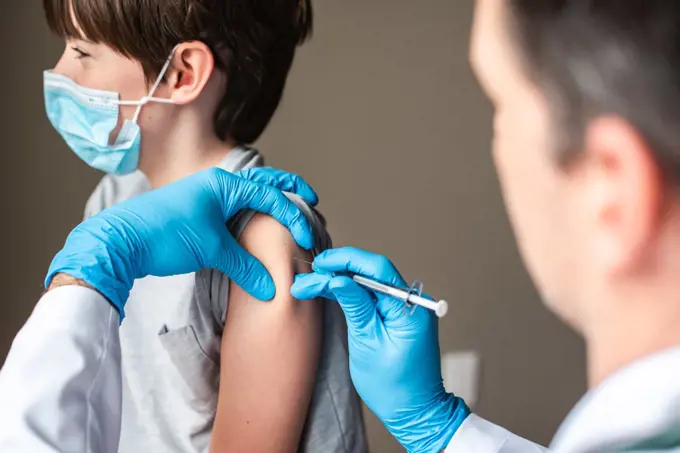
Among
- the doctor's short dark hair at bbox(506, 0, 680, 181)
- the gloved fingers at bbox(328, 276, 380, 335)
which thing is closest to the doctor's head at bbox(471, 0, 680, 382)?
the doctor's short dark hair at bbox(506, 0, 680, 181)

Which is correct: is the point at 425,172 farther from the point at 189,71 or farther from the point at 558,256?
the point at 558,256

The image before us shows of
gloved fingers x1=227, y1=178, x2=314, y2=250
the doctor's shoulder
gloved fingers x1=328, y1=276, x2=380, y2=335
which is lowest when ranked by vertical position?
the doctor's shoulder

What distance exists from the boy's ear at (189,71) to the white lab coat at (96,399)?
1.36ft

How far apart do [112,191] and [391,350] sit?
783 millimetres

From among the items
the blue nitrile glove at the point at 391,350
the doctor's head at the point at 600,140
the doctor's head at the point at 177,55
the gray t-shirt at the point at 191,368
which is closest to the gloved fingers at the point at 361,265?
the blue nitrile glove at the point at 391,350

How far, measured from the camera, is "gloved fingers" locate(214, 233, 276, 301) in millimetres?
Answer: 1057

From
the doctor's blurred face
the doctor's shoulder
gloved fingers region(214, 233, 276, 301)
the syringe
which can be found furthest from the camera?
the doctor's shoulder

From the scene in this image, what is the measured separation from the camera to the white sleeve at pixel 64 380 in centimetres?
81

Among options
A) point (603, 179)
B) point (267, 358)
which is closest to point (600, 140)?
point (603, 179)

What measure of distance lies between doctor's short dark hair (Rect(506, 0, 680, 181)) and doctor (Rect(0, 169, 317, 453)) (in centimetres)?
48

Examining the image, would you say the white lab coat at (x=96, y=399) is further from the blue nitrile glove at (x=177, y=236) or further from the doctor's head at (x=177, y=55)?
the doctor's head at (x=177, y=55)

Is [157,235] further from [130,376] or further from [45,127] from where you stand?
[45,127]

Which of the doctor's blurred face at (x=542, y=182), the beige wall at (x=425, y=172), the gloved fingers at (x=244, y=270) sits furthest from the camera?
the beige wall at (x=425, y=172)

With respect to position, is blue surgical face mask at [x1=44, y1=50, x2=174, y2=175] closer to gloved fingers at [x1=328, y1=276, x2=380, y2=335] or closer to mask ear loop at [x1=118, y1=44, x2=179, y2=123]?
mask ear loop at [x1=118, y1=44, x2=179, y2=123]
